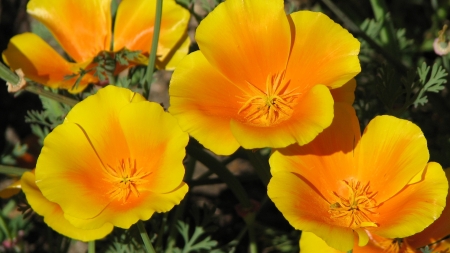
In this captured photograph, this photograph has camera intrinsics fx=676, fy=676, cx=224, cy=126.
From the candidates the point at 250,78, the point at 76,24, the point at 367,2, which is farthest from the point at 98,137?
the point at 367,2

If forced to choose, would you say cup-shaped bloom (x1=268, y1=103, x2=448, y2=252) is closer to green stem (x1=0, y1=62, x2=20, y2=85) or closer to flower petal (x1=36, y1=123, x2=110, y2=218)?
flower petal (x1=36, y1=123, x2=110, y2=218)

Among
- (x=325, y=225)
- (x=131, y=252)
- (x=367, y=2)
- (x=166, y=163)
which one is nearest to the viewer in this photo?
(x=325, y=225)

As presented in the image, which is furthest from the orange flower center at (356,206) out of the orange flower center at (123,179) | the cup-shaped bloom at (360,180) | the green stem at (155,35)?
the green stem at (155,35)

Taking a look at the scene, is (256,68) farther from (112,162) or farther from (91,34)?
(91,34)

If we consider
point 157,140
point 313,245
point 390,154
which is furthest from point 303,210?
point 157,140

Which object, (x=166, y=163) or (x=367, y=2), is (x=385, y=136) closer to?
(x=166, y=163)

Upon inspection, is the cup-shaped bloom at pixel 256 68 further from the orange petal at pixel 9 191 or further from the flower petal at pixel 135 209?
the orange petal at pixel 9 191

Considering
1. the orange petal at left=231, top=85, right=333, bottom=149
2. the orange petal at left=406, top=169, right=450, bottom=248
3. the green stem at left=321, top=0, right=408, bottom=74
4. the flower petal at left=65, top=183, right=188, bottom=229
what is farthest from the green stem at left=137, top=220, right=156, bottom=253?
the green stem at left=321, top=0, right=408, bottom=74
